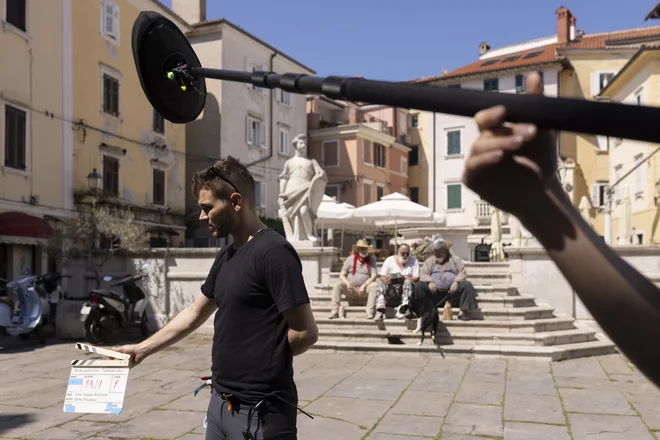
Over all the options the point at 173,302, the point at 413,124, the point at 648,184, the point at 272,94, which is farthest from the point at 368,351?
the point at 413,124

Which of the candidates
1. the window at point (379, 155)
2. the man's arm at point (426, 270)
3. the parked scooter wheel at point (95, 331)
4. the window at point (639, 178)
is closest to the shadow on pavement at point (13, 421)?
the parked scooter wheel at point (95, 331)

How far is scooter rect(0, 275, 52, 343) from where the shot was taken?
11.4 meters

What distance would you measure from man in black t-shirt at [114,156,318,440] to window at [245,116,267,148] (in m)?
28.5

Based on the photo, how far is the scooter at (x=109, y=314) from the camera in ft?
37.4

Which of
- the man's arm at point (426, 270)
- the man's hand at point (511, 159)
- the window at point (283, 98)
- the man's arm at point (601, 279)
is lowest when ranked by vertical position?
the man's arm at point (426, 270)

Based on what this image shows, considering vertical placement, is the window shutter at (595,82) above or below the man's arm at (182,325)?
above

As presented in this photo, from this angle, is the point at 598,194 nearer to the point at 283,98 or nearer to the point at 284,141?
the point at 284,141

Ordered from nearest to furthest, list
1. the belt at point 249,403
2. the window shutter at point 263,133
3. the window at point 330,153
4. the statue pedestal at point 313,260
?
1. the belt at point 249,403
2. the statue pedestal at point 313,260
3. the window shutter at point 263,133
4. the window at point 330,153

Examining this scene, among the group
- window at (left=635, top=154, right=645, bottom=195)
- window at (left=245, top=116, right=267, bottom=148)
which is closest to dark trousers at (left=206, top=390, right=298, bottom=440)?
window at (left=245, top=116, right=267, bottom=148)

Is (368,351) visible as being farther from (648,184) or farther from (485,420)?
(648,184)

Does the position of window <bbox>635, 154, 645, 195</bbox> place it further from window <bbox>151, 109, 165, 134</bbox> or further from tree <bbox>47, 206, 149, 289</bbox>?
tree <bbox>47, 206, 149, 289</bbox>

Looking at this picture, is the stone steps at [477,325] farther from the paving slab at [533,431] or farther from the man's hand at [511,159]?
the man's hand at [511,159]

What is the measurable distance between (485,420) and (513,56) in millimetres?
40616

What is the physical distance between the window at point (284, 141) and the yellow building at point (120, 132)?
776cm
